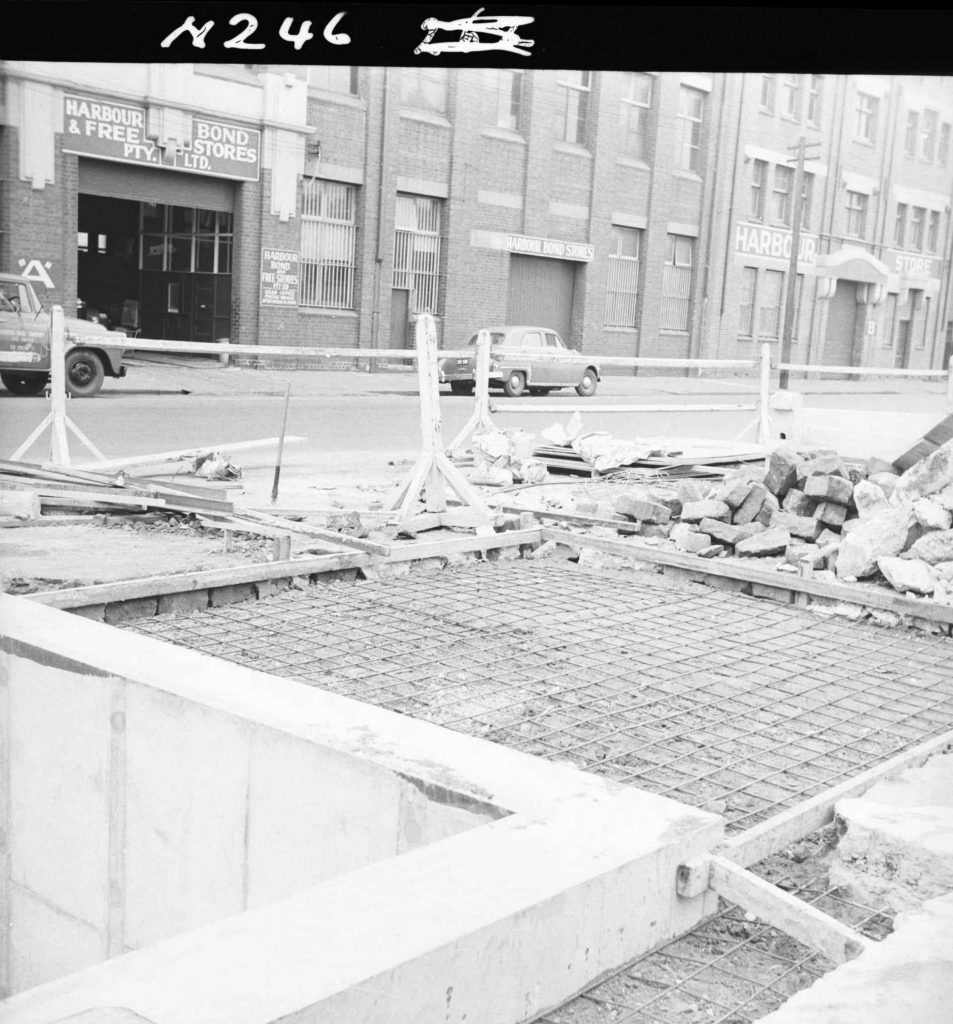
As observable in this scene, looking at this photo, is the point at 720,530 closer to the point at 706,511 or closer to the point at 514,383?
the point at 706,511

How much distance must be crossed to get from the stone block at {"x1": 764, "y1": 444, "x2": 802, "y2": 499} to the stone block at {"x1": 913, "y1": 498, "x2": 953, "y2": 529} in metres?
1.67

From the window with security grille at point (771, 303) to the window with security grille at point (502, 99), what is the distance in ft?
32.8

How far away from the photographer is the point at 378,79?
2648 cm

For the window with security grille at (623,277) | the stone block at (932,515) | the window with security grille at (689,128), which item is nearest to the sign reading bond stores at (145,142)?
the window with security grille at (623,277)

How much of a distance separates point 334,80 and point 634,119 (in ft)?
34.7

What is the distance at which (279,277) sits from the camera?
25.8 meters

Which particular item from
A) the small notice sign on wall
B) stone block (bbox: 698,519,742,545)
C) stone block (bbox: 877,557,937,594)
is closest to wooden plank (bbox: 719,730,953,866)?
stone block (bbox: 877,557,937,594)

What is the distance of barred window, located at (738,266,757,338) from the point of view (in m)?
35.8

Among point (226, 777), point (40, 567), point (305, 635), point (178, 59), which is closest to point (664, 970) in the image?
point (226, 777)

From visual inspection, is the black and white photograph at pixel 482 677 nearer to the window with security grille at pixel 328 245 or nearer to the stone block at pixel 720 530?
the stone block at pixel 720 530

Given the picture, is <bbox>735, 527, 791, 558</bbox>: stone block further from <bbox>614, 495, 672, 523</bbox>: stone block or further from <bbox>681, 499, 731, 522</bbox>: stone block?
<bbox>614, 495, 672, 523</bbox>: stone block

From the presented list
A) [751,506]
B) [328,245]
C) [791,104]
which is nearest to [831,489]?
[751,506]

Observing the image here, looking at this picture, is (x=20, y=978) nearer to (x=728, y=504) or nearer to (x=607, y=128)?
(x=728, y=504)

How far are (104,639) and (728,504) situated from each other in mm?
5271
